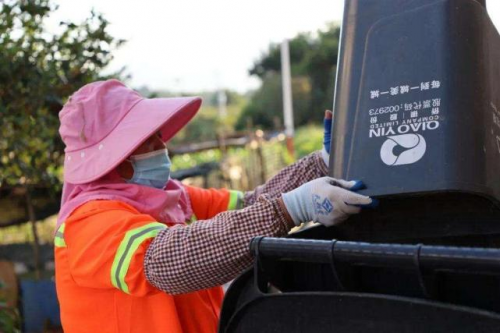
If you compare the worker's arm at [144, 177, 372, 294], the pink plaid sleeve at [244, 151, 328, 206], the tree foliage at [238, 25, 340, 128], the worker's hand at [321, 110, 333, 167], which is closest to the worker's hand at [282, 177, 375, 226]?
the worker's arm at [144, 177, 372, 294]

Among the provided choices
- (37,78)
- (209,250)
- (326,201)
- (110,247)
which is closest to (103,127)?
(110,247)

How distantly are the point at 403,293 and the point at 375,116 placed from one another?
42 cm

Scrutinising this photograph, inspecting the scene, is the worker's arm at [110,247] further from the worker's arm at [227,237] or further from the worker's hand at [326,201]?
the worker's hand at [326,201]

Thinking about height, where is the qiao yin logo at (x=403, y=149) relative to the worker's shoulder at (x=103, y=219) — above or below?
above

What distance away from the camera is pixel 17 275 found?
4254 mm

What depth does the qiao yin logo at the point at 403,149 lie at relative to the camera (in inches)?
61.9

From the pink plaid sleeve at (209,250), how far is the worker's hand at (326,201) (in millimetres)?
47

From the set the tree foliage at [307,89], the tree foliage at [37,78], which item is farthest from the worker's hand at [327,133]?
the tree foliage at [307,89]

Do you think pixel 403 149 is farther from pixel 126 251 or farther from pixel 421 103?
pixel 126 251

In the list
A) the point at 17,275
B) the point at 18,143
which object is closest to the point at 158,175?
the point at 18,143

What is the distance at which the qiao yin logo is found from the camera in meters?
1.57

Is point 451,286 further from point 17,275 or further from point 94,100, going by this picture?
point 17,275

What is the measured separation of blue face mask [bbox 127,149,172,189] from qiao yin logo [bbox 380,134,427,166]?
2.89ft

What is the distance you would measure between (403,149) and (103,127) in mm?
968
